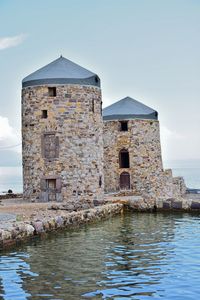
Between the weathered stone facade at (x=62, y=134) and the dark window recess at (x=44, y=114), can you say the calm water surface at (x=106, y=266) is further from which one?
the dark window recess at (x=44, y=114)

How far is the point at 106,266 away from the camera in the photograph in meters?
11.2

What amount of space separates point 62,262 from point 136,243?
3165 mm

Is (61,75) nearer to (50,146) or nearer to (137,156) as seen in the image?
(50,146)

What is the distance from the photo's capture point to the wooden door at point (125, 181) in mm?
31516

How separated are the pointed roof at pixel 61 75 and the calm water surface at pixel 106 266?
32.4 ft

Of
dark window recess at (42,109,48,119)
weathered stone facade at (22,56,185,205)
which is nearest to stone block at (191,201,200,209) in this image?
weathered stone facade at (22,56,185,205)

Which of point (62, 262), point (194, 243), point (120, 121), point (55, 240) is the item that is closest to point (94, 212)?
point (55, 240)

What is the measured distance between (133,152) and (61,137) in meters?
7.63

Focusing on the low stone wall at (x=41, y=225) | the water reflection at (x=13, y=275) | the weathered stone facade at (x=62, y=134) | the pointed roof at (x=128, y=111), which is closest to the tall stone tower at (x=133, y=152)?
the pointed roof at (x=128, y=111)

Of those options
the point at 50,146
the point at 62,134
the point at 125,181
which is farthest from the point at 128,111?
the point at 50,146

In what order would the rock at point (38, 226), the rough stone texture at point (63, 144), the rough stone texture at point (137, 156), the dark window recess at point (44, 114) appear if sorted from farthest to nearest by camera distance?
the rough stone texture at point (137, 156) → the dark window recess at point (44, 114) → the rough stone texture at point (63, 144) → the rock at point (38, 226)

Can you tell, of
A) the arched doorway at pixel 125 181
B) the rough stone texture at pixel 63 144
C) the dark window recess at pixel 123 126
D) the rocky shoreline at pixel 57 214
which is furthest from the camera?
the dark window recess at pixel 123 126

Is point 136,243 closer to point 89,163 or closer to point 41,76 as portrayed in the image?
point 89,163

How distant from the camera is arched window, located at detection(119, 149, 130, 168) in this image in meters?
31.6
